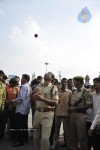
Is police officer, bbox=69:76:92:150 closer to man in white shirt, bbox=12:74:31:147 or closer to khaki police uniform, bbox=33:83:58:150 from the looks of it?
khaki police uniform, bbox=33:83:58:150

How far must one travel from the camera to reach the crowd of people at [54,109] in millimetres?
7141

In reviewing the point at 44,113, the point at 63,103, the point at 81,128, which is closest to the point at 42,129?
the point at 44,113

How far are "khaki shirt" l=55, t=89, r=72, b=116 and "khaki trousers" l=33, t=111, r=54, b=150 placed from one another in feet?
4.45

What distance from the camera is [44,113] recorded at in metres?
7.20

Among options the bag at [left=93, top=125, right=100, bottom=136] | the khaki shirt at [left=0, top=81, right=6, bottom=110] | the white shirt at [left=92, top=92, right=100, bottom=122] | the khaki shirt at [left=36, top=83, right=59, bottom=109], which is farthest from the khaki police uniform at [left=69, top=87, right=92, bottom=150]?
the khaki shirt at [left=0, top=81, right=6, bottom=110]

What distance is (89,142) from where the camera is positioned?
768 centimetres

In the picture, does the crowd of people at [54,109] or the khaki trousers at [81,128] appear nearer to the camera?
the crowd of people at [54,109]

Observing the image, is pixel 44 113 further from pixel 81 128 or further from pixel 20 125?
pixel 20 125

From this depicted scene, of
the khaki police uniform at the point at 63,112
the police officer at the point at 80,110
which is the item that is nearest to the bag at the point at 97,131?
the police officer at the point at 80,110

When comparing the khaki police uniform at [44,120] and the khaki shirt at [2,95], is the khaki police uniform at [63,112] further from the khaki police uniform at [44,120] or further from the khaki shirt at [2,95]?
the khaki shirt at [2,95]

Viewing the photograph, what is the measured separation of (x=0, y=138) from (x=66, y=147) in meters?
2.36

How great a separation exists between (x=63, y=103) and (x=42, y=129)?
168cm

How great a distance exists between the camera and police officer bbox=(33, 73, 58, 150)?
707 cm

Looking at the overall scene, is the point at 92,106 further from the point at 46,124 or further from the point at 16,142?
the point at 16,142
